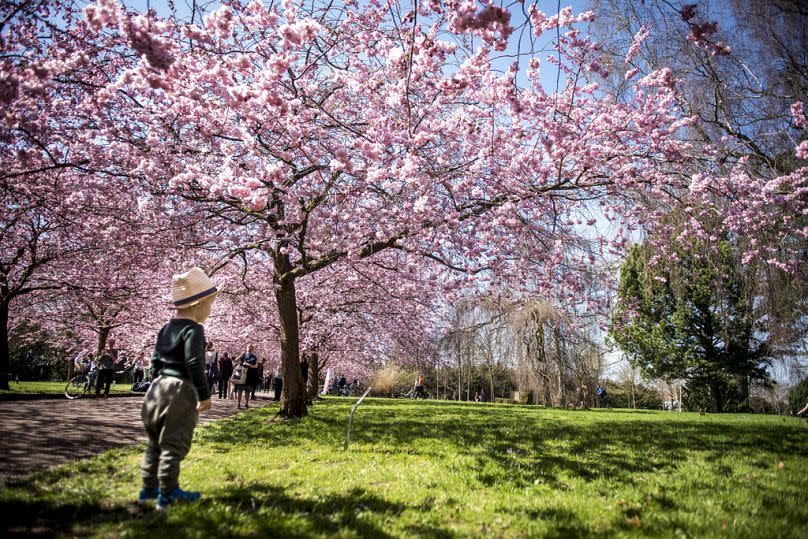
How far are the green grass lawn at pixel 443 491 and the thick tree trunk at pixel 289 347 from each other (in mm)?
3357

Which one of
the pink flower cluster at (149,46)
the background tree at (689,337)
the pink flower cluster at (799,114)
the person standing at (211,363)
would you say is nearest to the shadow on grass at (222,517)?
the pink flower cluster at (149,46)

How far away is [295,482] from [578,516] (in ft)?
8.73

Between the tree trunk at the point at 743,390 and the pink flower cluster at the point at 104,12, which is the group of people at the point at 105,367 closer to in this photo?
the pink flower cluster at the point at 104,12

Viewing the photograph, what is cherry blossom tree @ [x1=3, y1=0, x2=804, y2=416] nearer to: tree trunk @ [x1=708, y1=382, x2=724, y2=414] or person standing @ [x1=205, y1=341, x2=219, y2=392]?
person standing @ [x1=205, y1=341, x2=219, y2=392]

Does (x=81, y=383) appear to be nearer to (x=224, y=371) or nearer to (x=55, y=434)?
(x=224, y=371)

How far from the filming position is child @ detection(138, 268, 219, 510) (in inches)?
133

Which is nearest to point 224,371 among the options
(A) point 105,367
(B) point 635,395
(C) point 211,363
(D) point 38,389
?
(C) point 211,363

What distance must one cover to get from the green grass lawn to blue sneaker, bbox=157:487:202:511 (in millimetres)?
107

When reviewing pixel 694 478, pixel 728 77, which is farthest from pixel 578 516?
pixel 728 77

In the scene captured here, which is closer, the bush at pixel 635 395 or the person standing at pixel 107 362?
the person standing at pixel 107 362

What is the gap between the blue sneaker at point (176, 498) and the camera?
10.9 ft

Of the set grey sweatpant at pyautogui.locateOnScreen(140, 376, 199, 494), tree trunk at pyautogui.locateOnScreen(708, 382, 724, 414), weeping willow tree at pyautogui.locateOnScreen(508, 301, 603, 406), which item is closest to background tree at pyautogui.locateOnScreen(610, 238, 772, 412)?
tree trunk at pyautogui.locateOnScreen(708, 382, 724, 414)

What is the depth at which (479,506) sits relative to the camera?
3793 mm

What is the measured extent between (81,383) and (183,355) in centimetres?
1521
